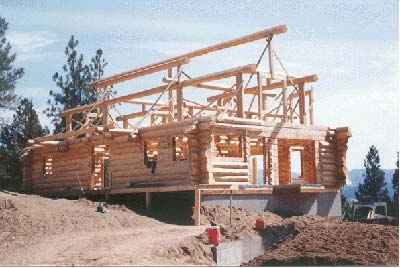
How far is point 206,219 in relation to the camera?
1848cm

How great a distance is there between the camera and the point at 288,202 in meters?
21.4

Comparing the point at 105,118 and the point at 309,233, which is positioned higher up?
the point at 105,118

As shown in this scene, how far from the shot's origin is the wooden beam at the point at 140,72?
76.2 feet

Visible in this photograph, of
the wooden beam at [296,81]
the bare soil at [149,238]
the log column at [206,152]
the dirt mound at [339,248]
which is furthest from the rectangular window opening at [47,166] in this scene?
the dirt mound at [339,248]

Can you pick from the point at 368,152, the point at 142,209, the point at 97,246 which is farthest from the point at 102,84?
the point at 368,152

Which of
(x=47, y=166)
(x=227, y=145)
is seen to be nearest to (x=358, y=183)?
(x=227, y=145)

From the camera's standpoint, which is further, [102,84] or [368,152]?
[368,152]

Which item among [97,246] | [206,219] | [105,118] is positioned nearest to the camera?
[97,246]

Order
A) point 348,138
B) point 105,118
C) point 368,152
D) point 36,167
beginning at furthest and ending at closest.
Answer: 1. point 368,152
2. point 36,167
3. point 105,118
4. point 348,138

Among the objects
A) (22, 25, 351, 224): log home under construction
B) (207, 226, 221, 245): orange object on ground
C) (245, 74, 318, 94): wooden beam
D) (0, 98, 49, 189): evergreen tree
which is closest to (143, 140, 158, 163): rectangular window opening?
(22, 25, 351, 224): log home under construction

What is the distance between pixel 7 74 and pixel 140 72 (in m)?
13.2

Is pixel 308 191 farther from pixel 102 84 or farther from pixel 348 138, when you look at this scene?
pixel 102 84

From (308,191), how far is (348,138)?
3.78 metres

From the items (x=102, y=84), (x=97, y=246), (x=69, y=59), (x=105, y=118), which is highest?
(x=69, y=59)
